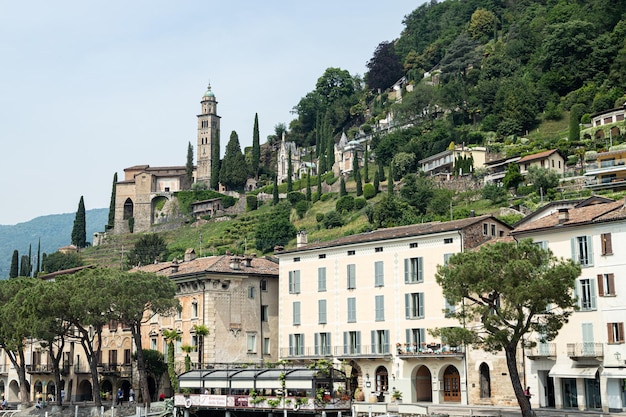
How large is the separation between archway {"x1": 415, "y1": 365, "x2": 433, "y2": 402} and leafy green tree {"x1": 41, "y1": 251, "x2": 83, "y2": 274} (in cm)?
9229

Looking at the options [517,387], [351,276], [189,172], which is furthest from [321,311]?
[189,172]

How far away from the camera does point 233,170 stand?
17075cm

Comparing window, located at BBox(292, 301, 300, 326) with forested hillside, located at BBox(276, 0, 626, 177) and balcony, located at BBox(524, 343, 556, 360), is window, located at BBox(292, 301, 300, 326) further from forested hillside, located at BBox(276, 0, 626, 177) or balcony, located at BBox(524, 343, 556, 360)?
forested hillside, located at BBox(276, 0, 626, 177)

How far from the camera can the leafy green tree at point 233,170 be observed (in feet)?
558

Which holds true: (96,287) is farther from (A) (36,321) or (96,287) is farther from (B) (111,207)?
(B) (111,207)

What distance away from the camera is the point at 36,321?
60.2 meters

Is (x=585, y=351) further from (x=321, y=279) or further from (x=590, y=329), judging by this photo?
(x=321, y=279)

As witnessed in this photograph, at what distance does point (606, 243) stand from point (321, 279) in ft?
75.1

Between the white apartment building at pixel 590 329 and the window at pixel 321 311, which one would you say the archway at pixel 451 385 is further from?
the window at pixel 321 311

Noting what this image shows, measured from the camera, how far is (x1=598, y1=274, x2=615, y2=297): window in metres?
46.2

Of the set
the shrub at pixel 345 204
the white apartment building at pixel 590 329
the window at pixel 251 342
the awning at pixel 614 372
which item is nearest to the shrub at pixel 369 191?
the shrub at pixel 345 204

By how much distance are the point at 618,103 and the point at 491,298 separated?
80942 millimetres

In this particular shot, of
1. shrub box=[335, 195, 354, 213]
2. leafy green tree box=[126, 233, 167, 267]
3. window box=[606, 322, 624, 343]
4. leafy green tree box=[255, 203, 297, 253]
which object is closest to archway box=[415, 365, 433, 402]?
window box=[606, 322, 624, 343]

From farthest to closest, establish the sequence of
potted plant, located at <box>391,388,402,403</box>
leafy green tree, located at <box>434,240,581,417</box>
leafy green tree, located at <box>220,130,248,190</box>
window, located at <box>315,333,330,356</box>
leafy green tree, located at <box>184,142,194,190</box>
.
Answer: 1. leafy green tree, located at <box>184,142,194,190</box>
2. leafy green tree, located at <box>220,130,248,190</box>
3. window, located at <box>315,333,330,356</box>
4. potted plant, located at <box>391,388,402,403</box>
5. leafy green tree, located at <box>434,240,581,417</box>
